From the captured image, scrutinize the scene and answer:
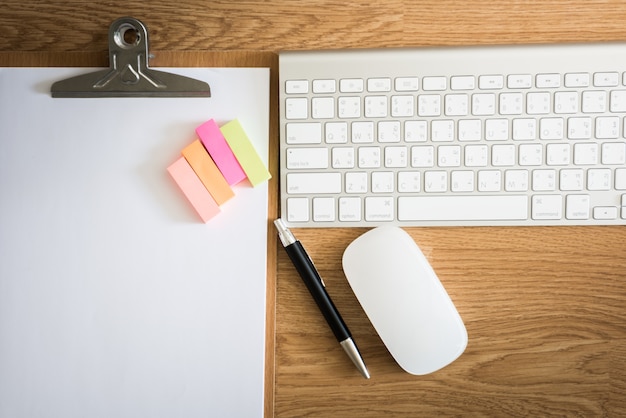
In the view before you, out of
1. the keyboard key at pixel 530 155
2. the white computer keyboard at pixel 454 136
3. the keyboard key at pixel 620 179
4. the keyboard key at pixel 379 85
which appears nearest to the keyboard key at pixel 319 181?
the white computer keyboard at pixel 454 136

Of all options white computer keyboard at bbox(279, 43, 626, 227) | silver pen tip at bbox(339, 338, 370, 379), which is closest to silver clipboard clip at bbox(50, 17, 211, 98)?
white computer keyboard at bbox(279, 43, 626, 227)

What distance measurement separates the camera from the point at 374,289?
0.57 metres

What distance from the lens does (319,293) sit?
58 centimetres

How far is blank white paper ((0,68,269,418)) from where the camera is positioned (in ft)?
1.94

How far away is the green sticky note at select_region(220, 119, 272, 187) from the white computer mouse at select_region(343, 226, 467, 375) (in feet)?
0.47

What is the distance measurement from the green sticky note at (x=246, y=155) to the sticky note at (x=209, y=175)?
0.09ft

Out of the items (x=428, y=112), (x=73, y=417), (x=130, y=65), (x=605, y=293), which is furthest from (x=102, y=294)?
(x=605, y=293)

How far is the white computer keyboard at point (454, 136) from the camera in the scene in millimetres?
578

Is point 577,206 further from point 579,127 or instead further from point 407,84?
point 407,84

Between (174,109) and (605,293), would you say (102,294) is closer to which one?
(174,109)

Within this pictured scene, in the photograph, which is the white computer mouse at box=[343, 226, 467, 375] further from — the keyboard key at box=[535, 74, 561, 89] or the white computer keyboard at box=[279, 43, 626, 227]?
the keyboard key at box=[535, 74, 561, 89]

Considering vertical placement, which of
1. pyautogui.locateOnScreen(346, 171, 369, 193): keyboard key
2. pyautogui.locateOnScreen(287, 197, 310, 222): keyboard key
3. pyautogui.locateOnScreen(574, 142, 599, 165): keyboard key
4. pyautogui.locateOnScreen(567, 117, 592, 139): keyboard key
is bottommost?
pyautogui.locateOnScreen(287, 197, 310, 222): keyboard key

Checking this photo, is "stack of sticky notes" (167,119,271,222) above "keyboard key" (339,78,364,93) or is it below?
below

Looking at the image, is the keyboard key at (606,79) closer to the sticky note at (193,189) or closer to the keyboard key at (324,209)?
the keyboard key at (324,209)
